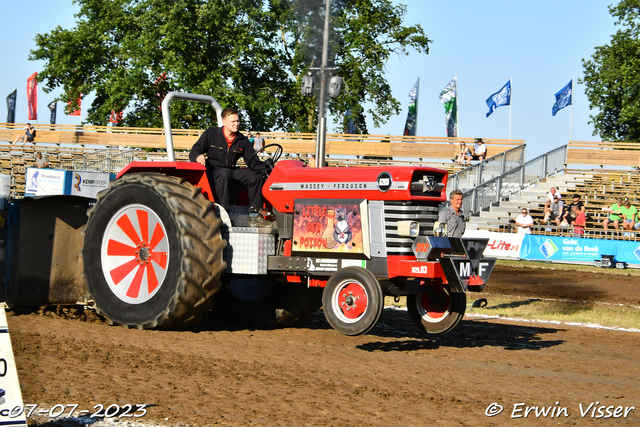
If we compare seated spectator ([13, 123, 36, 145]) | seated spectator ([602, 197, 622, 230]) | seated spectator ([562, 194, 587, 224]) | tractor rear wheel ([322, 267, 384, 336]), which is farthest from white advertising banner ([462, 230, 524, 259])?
seated spectator ([13, 123, 36, 145])

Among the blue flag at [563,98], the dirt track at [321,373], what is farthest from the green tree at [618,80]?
the dirt track at [321,373]

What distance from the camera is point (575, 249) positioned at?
19.6m

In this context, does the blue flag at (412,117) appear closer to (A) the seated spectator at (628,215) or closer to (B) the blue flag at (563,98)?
(B) the blue flag at (563,98)

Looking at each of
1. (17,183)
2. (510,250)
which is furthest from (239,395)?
(17,183)

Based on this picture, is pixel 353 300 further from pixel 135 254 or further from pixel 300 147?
pixel 300 147

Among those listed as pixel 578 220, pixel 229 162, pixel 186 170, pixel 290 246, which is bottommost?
pixel 290 246

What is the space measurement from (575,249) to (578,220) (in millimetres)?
1517

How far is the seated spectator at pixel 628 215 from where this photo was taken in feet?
Result: 67.8

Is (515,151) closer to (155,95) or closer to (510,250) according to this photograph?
(510,250)

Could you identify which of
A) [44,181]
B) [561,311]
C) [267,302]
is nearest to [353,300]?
[267,302]

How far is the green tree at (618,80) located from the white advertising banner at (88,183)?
30.2 m

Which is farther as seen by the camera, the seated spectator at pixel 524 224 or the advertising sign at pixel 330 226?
the seated spectator at pixel 524 224

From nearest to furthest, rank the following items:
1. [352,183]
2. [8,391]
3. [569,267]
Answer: [8,391], [352,183], [569,267]

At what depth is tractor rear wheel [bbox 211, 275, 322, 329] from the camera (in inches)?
293
